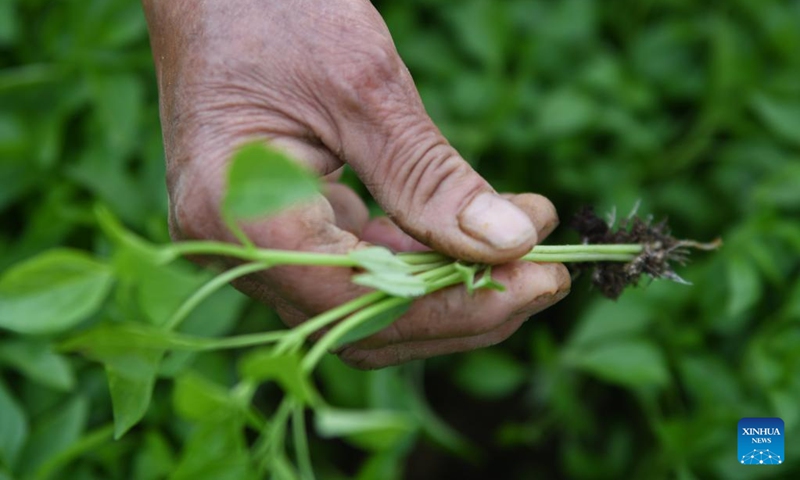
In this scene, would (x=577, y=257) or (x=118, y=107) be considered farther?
(x=118, y=107)

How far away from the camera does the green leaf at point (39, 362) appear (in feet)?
3.94

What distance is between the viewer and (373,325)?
76 cm

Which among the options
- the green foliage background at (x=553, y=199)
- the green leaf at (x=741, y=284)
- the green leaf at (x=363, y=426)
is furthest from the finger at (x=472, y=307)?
the green leaf at (x=741, y=284)

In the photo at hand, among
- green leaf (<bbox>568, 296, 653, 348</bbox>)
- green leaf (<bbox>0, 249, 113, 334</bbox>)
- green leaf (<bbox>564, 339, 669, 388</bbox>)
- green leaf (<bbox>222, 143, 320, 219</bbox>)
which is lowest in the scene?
green leaf (<bbox>564, 339, 669, 388</bbox>)

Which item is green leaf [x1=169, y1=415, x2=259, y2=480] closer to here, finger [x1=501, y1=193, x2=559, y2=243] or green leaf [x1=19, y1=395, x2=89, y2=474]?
finger [x1=501, y1=193, x2=559, y2=243]

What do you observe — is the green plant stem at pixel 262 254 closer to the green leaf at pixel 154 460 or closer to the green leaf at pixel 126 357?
the green leaf at pixel 126 357

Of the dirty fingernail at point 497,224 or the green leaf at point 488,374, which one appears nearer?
the dirty fingernail at point 497,224

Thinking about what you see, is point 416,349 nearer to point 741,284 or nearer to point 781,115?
point 741,284

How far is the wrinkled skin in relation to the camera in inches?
31.3

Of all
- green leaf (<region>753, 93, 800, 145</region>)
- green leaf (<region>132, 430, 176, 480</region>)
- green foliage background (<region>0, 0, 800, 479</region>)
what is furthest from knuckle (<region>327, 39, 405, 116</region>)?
green leaf (<region>753, 93, 800, 145</region>)

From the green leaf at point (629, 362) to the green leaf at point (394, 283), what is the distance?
2.19ft

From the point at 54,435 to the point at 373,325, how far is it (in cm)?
66

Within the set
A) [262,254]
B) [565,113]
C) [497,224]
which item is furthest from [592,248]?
[565,113]

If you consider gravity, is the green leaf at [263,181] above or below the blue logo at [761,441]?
above
